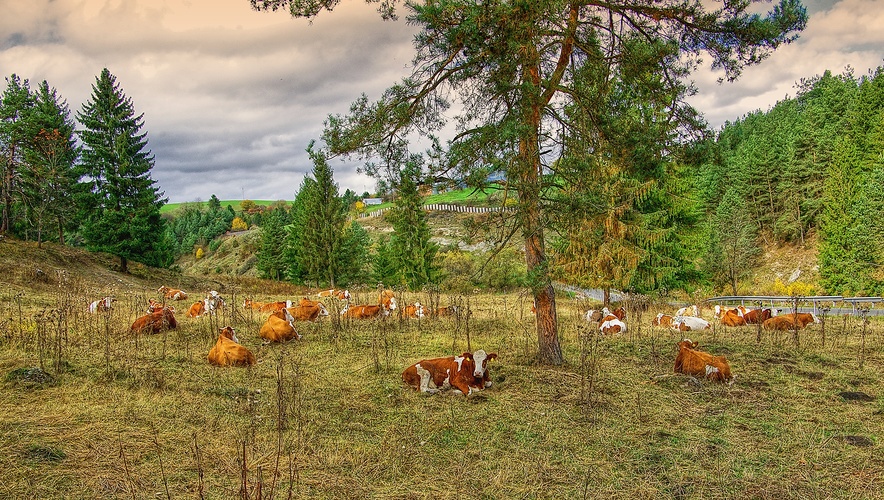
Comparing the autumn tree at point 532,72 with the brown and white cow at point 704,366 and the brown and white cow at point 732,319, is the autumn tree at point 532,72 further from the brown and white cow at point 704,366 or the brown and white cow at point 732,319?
the brown and white cow at point 732,319

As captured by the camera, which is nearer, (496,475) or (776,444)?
(496,475)

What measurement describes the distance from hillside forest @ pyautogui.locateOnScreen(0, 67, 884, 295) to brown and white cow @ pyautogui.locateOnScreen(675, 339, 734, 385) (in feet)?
9.05

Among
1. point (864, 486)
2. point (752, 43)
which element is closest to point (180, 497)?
point (864, 486)

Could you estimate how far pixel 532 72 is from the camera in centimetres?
870

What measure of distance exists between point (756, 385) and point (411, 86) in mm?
7975

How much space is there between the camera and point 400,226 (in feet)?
122

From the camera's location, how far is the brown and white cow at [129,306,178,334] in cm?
1027

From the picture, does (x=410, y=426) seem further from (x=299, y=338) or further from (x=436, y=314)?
(x=436, y=314)

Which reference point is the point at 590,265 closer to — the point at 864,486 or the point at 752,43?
the point at 752,43

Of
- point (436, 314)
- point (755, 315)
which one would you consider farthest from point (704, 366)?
point (755, 315)

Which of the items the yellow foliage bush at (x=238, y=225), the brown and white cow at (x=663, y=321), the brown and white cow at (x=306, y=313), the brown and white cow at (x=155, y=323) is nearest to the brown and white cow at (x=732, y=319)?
the brown and white cow at (x=663, y=321)

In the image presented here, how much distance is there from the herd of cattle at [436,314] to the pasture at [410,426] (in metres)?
0.33

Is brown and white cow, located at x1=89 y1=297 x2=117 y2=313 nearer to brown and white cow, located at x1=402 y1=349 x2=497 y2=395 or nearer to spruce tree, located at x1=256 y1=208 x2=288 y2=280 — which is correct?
brown and white cow, located at x1=402 y1=349 x2=497 y2=395

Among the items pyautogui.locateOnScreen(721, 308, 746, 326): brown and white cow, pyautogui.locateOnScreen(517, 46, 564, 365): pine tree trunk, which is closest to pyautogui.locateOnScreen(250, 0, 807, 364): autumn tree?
pyautogui.locateOnScreen(517, 46, 564, 365): pine tree trunk
